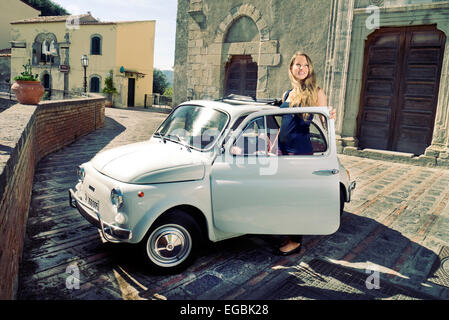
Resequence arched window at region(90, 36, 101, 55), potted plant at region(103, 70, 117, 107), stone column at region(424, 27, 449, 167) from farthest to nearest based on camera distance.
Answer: arched window at region(90, 36, 101, 55)
potted plant at region(103, 70, 117, 107)
stone column at region(424, 27, 449, 167)

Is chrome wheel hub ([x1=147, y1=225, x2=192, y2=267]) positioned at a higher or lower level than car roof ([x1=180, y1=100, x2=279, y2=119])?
lower

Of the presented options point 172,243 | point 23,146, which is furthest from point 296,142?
point 23,146

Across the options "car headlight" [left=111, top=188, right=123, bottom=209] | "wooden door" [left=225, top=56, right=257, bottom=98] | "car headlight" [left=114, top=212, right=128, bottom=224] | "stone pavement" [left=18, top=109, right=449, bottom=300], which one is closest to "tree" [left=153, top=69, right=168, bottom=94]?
"wooden door" [left=225, top=56, right=257, bottom=98]

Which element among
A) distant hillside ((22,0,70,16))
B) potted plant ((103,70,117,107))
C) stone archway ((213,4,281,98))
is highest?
distant hillside ((22,0,70,16))

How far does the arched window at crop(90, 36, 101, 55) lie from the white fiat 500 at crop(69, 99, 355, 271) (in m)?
29.9

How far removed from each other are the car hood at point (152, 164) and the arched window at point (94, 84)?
1170 inches

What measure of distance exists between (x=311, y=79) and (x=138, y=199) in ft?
7.55

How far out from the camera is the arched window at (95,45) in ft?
101

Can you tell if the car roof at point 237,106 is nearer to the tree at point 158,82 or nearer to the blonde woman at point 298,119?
the blonde woman at point 298,119

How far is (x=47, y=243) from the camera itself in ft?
12.8

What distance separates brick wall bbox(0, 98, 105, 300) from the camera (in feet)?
8.27

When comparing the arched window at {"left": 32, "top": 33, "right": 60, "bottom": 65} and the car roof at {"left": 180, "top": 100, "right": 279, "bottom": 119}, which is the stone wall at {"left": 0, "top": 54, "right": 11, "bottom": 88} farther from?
the car roof at {"left": 180, "top": 100, "right": 279, "bottom": 119}
